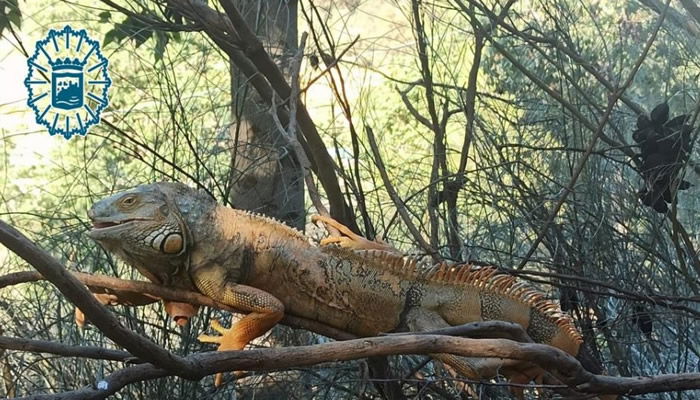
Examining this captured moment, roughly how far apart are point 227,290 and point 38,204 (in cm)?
Result: 155

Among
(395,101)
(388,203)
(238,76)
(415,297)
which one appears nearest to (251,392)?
(388,203)

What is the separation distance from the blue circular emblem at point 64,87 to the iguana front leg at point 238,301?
957 millimetres

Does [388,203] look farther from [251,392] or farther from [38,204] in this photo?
[38,204]

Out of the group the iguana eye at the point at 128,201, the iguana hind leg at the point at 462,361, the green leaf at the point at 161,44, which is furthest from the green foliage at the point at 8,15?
the iguana hind leg at the point at 462,361

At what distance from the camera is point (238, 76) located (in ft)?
7.56

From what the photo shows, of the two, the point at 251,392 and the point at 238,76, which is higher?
the point at 238,76

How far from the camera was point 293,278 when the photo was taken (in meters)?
1.33

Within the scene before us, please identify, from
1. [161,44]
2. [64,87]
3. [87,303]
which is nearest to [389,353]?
[87,303]

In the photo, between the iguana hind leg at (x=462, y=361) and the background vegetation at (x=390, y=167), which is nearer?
the iguana hind leg at (x=462, y=361)

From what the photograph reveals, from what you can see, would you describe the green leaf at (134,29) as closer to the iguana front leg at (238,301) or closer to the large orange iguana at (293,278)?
the large orange iguana at (293,278)

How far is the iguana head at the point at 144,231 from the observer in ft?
4.04

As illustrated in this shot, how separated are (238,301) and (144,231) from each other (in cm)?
17

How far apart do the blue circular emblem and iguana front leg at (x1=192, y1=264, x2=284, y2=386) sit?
96cm

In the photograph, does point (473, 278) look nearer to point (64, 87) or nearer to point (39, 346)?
point (39, 346)
